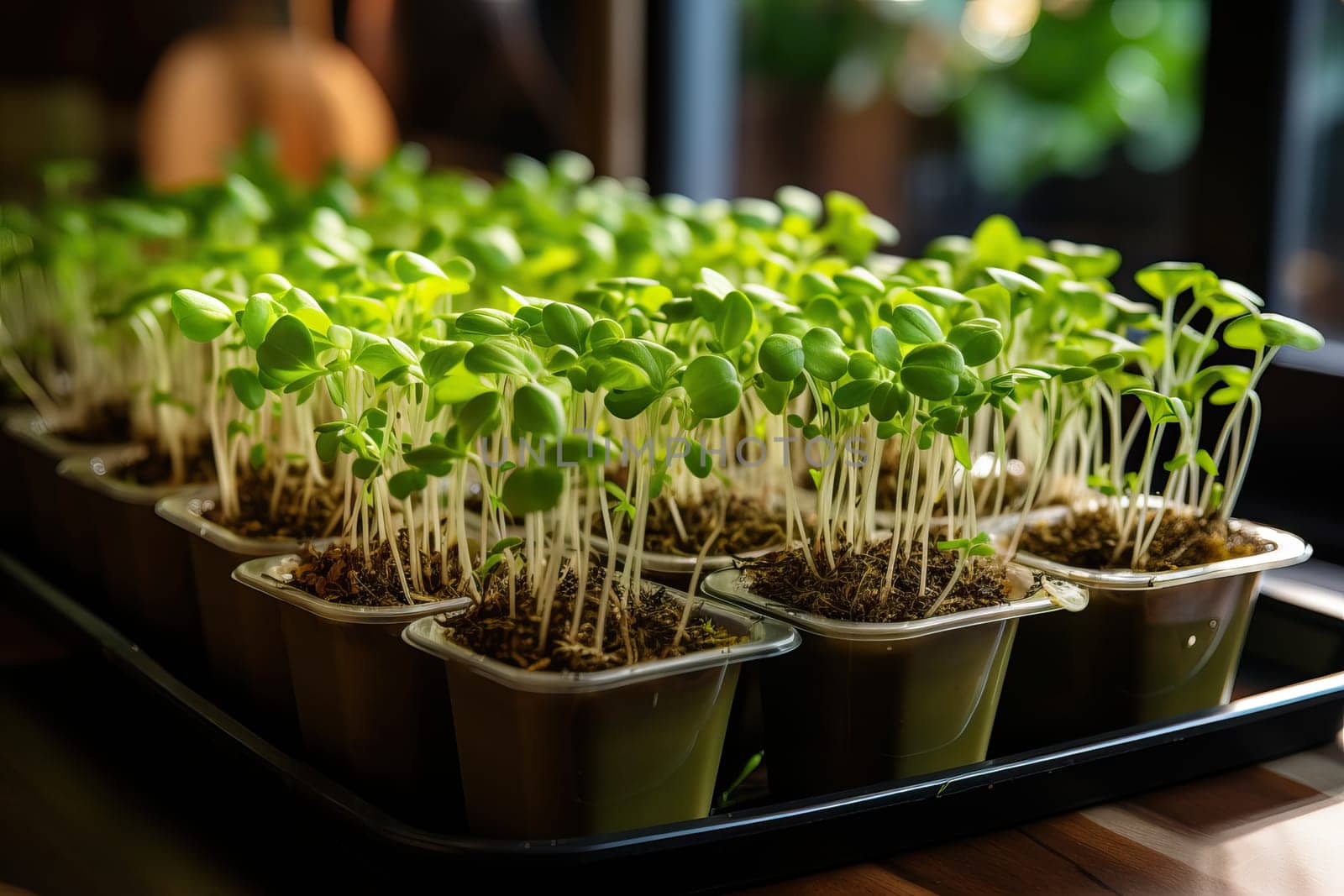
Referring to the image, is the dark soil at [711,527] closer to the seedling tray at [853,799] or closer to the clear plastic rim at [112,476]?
the seedling tray at [853,799]

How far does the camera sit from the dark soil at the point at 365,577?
2.94 feet

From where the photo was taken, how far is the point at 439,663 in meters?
0.88

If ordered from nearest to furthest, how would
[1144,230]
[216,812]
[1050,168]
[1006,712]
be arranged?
[216,812] → [1006,712] → [1144,230] → [1050,168]

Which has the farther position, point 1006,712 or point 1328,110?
point 1328,110

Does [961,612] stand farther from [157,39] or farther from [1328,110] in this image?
→ [157,39]

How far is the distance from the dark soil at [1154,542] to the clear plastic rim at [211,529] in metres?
0.58

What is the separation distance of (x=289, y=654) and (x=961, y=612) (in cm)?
49

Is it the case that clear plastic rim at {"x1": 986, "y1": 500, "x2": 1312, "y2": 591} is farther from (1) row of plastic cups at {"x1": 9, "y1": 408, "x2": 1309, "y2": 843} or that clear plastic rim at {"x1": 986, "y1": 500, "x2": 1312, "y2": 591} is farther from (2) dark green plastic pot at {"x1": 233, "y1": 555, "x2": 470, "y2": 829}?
(2) dark green plastic pot at {"x1": 233, "y1": 555, "x2": 470, "y2": 829}

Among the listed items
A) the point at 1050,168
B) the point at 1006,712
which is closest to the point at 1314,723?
the point at 1006,712

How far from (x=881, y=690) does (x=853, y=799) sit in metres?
0.09

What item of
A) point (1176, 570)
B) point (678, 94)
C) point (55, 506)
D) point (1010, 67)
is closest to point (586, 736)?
point (1176, 570)

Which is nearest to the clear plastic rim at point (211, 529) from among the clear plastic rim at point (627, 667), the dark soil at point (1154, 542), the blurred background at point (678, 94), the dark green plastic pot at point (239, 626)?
the dark green plastic pot at point (239, 626)

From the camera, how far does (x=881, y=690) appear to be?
0.86 metres

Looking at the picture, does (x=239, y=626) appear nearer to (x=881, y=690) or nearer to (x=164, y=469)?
(x=164, y=469)
